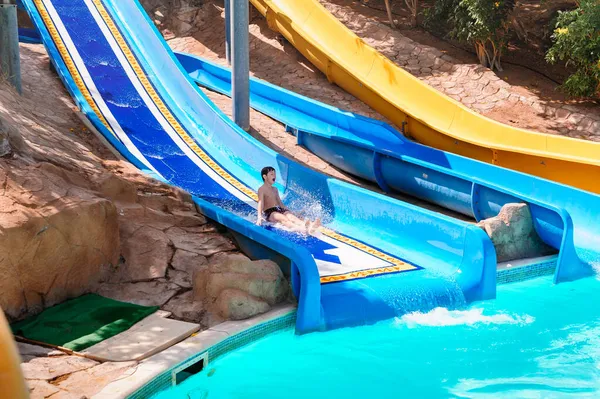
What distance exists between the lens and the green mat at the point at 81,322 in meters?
5.18

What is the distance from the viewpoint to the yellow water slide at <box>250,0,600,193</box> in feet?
29.8

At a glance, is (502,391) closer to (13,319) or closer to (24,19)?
(13,319)

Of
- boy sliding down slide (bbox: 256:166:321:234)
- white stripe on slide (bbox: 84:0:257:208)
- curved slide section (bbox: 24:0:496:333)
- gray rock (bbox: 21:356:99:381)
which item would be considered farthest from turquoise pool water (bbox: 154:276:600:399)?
white stripe on slide (bbox: 84:0:257:208)

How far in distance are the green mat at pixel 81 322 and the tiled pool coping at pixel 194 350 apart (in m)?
0.47

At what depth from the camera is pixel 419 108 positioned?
1120 centimetres

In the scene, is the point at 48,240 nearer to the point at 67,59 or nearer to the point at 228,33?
the point at 67,59

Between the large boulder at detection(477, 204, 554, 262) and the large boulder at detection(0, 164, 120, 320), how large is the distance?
134 inches

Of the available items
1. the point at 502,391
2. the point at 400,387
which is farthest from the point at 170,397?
the point at 502,391

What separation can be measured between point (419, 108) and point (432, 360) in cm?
625

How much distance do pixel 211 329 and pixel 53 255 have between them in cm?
127

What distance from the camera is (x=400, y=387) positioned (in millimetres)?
5125

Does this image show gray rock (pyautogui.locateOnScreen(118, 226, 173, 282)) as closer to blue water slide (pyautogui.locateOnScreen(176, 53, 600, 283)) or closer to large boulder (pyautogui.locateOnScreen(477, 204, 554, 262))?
large boulder (pyautogui.locateOnScreen(477, 204, 554, 262))

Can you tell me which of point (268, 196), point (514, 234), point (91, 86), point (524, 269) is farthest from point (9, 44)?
point (524, 269)

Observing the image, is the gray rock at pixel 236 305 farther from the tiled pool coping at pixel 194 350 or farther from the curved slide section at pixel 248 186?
the curved slide section at pixel 248 186
